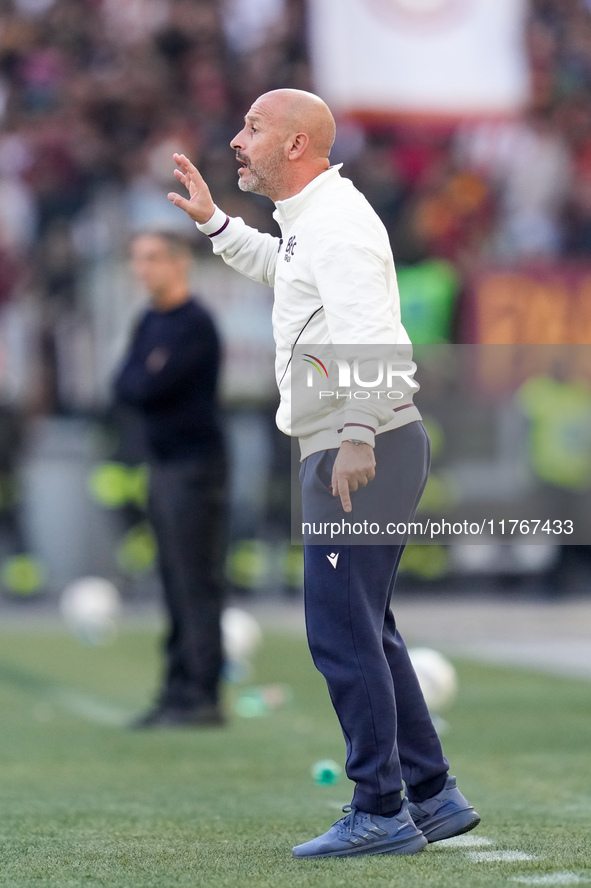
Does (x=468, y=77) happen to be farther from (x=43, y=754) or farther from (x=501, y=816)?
(x=501, y=816)

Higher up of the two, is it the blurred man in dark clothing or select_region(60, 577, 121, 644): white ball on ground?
the blurred man in dark clothing

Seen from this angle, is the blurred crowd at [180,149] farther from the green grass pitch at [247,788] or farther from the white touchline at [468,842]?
the white touchline at [468,842]

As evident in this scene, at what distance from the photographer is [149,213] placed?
11.7 meters

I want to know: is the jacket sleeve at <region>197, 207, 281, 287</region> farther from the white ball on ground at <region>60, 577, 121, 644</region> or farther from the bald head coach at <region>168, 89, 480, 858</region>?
the white ball on ground at <region>60, 577, 121, 644</region>

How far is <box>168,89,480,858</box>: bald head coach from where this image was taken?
3.29 meters

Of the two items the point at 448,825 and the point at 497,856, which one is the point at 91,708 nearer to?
the point at 448,825

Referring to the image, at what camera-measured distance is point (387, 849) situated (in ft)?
11.1

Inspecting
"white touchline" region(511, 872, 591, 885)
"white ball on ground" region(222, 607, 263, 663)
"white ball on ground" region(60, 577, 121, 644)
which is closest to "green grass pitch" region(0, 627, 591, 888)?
"white touchline" region(511, 872, 591, 885)

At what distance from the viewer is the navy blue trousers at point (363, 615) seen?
11.0 feet

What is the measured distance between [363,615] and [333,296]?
0.72m

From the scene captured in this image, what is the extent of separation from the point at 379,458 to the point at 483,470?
8275 mm

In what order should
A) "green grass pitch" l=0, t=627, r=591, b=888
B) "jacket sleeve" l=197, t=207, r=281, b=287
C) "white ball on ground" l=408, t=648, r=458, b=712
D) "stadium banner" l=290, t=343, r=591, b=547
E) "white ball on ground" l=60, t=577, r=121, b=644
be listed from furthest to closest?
"stadium banner" l=290, t=343, r=591, b=547
"white ball on ground" l=60, t=577, r=121, b=644
"white ball on ground" l=408, t=648, r=458, b=712
"jacket sleeve" l=197, t=207, r=281, b=287
"green grass pitch" l=0, t=627, r=591, b=888

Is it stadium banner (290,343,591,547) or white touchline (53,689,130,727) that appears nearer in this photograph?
white touchline (53,689,130,727)

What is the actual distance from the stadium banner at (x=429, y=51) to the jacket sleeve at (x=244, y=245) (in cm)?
826
